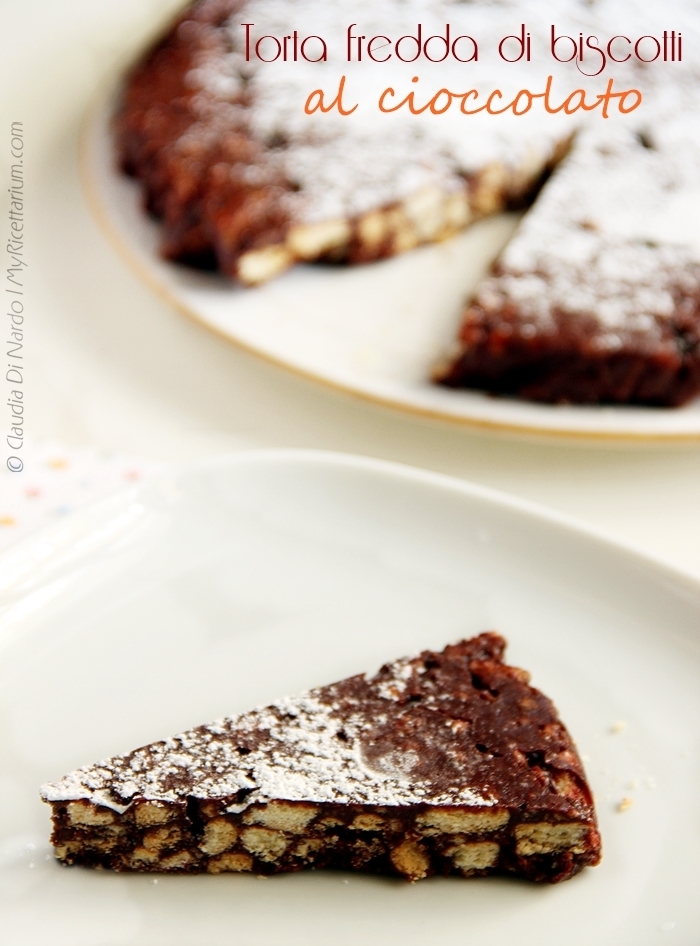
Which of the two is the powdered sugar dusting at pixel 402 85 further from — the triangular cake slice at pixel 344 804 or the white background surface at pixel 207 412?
the triangular cake slice at pixel 344 804

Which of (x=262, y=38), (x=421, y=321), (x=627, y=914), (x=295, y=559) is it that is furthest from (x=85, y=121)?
(x=627, y=914)

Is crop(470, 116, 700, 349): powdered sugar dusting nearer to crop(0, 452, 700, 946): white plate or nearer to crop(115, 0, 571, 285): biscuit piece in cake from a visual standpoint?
crop(115, 0, 571, 285): biscuit piece in cake

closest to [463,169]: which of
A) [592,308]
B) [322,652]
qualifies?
[592,308]

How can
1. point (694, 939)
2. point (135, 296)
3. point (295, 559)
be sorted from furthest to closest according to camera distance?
point (135, 296)
point (295, 559)
point (694, 939)

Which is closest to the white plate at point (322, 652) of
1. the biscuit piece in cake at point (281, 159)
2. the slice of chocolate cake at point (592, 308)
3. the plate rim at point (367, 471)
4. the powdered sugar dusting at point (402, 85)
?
the plate rim at point (367, 471)

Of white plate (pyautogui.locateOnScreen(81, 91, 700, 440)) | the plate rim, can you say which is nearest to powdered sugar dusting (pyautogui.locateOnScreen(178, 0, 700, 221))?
white plate (pyautogui.locateOnScreen(81, 91, 700, 440))

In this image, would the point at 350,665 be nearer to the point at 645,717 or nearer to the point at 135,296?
the point at 645,717
